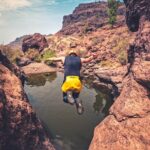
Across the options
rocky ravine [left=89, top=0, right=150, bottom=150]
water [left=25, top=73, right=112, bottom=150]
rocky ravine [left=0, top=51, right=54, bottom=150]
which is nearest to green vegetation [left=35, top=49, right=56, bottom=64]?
water [left=25, top=73, right=112, bottom=150]

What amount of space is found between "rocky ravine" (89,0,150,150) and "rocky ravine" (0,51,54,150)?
375 centimetres

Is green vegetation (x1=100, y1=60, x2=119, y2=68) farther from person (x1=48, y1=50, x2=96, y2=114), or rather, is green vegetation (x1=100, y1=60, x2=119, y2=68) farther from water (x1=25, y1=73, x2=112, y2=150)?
person (x1=48, y1=50, x2=96, y2=114)

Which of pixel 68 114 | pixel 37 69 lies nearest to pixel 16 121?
pixel 68 114

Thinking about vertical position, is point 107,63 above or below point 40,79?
above

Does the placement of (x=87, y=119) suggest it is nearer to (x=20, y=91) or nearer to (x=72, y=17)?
(x=20, y=91)

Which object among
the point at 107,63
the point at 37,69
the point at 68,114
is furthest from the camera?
the point at 37,69

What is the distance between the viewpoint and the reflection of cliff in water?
151ft

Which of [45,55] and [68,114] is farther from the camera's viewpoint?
[45,55]

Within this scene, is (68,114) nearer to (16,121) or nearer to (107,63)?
(16,121)

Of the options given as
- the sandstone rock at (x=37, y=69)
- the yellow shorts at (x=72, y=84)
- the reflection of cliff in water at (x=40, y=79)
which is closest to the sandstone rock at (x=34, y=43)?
the sandstone rock at (x=37, y=69)

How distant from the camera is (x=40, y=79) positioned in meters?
50.4

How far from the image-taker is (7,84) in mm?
15359

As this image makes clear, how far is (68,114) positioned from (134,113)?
492 inches

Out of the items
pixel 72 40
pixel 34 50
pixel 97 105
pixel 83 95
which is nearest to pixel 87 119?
pixel 97 105
